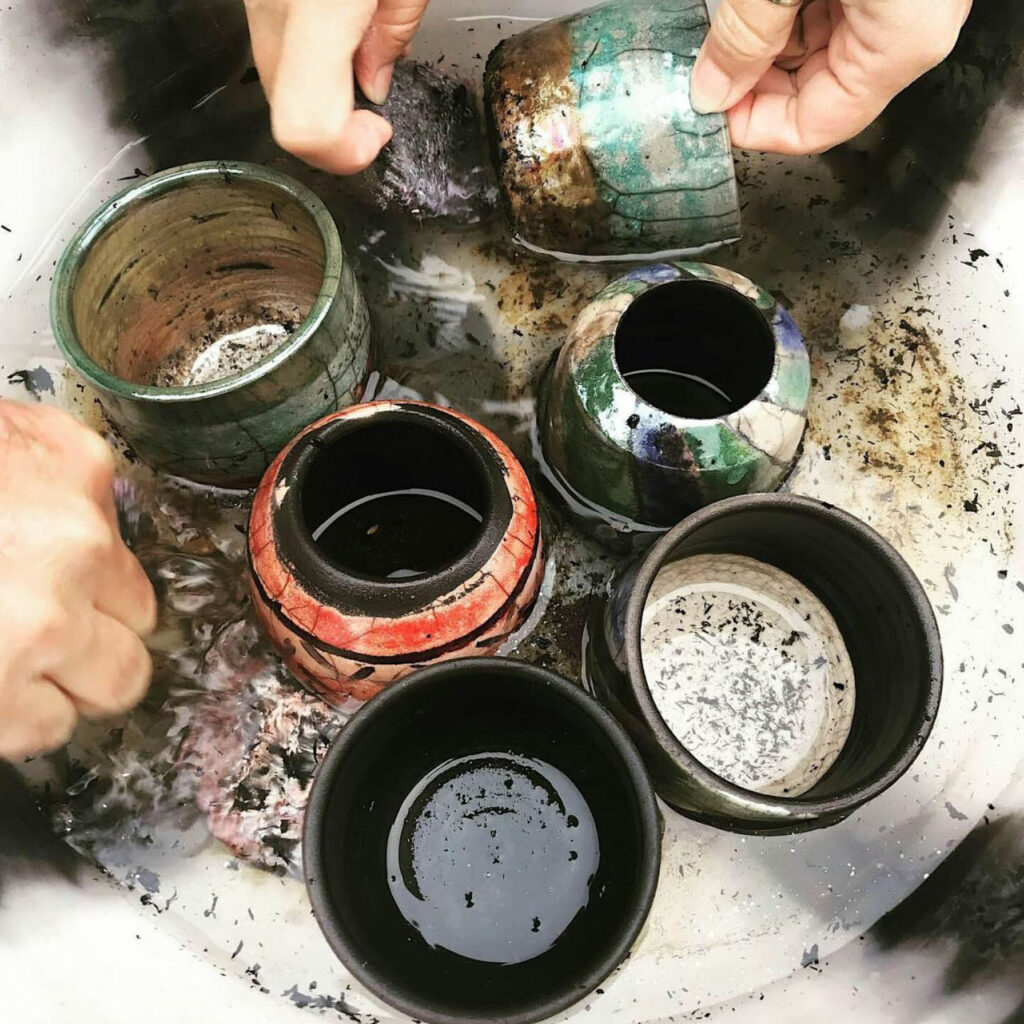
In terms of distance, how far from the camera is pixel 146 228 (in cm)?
116

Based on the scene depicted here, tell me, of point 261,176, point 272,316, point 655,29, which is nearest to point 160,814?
point 272,316

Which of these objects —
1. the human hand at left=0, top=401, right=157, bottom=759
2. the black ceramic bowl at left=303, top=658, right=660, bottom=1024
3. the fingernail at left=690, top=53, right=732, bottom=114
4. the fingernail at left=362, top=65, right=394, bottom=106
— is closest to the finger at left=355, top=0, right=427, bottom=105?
the fingernail at left=362, top=65, right=394, bottom=106

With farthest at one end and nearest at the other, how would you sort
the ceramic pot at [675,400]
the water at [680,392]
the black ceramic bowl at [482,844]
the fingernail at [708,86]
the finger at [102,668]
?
the water at [680,392] → the fingernail at [708,86] → the ceramic pot at [675,400] → the finger at [102,668] → the black ceramic bowl at [482,844]

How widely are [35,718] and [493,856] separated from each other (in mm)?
550

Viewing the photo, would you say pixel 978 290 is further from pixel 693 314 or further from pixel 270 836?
pixel 270 836

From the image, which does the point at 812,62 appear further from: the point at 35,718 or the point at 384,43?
the point at 35,718

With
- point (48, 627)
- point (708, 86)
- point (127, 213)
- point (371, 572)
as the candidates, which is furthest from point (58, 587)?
point (708, 86)

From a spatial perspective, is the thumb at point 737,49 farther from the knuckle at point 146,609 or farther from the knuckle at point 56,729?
the knuckle at point 56,729

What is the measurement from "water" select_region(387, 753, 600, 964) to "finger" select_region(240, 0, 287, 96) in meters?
0.96

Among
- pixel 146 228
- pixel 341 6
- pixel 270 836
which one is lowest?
pixel 270 836

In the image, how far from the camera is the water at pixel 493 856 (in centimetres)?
103

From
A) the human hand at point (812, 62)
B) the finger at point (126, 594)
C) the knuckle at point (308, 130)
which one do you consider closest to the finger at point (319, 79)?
the knuckle at point (308, 130)

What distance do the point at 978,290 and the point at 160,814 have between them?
1534 millimetres

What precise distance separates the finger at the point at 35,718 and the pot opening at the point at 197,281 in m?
0.40
